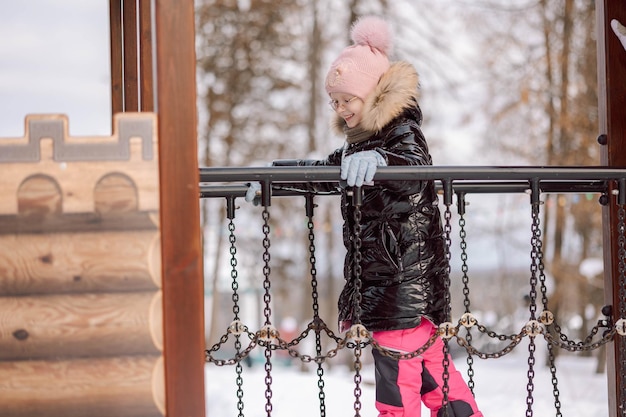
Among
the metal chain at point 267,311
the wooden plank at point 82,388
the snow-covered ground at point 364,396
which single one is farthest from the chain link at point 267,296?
the snow-covered ground at point 364,396

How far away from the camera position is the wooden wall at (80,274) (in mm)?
2471

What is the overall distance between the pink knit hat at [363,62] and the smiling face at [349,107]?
21mm

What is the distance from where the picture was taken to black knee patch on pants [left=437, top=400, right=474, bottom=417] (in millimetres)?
3297

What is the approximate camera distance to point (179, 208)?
8.21 feet

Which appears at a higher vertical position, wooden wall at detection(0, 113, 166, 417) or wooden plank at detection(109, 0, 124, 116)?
wooden plank at detection(109, 0, 124, 116)

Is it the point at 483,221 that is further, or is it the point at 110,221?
the point at 483,221

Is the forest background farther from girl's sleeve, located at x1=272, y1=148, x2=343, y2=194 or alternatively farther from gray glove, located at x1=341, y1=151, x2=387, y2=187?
gray glove, located at x1=341, y1=151, x2=387, y2=187

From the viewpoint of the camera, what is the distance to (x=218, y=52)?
46.7 feet

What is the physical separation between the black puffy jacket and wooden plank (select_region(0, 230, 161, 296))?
901 mm

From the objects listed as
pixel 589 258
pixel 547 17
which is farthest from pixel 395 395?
pixel 589 258

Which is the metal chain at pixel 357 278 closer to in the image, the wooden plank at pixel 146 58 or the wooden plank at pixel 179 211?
the wooden plank at pixel 179 211

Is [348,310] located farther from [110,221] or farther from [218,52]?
[218,52]

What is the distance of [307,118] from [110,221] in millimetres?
12340

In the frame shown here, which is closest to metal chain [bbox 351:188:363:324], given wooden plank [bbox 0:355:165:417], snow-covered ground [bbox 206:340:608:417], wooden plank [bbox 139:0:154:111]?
wooden plank [bbox 0:355:165:417]
